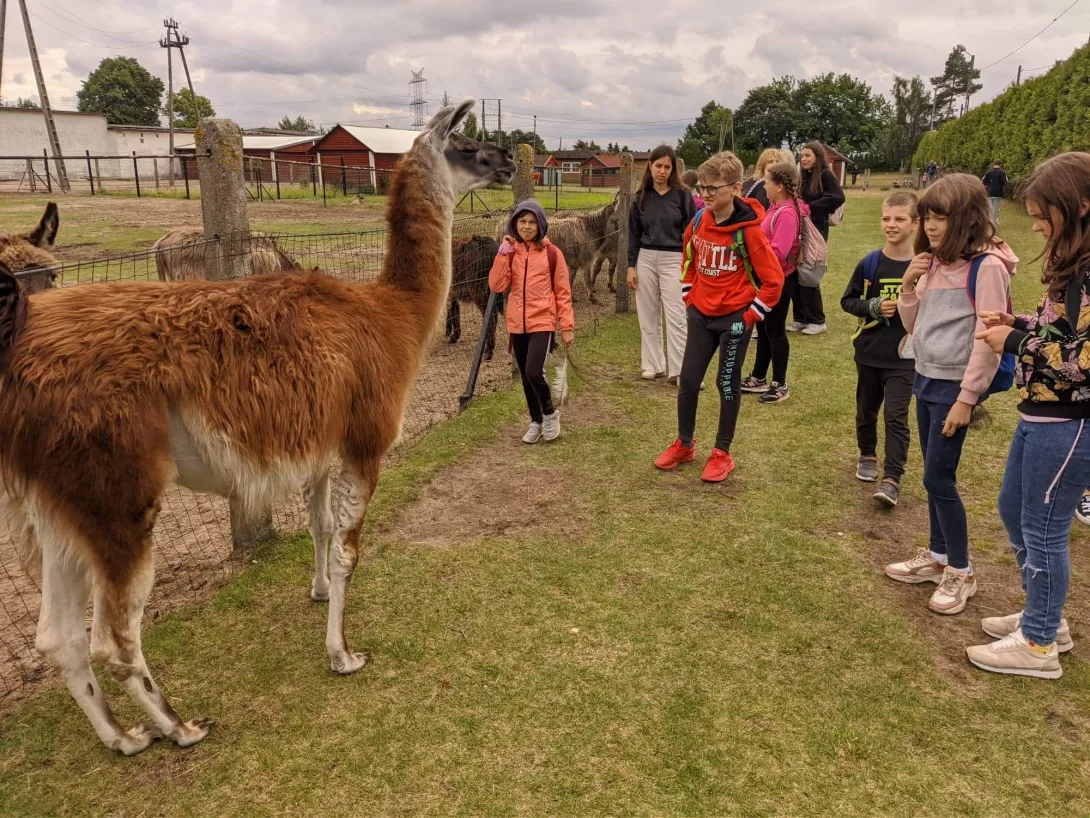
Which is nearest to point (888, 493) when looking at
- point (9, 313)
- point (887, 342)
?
point (887, 342)

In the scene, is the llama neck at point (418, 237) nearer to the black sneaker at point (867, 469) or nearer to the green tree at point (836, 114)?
the black sneaker at point (867, 469)

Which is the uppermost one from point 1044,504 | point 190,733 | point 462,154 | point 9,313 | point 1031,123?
point 1031,123

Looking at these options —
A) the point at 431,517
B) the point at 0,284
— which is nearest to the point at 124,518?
the point at 0,284

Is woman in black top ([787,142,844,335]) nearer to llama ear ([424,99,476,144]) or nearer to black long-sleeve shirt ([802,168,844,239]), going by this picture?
black long-sleeve shirt ([802,168,844,239])

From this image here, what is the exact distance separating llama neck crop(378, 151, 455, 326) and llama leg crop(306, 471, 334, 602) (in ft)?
3.29

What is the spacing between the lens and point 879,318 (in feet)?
14.1

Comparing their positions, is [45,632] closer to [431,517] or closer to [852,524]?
[431,517]

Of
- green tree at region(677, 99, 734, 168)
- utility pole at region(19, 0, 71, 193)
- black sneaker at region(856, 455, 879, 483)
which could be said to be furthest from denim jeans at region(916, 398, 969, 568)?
green tree at region(677, 99, 734, 168)

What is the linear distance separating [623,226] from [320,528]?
8.29m

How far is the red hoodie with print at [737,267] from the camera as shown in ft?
14.8

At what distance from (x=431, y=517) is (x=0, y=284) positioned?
270cm

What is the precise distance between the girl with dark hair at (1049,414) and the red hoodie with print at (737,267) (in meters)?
1.93

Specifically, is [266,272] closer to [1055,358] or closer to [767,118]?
[1055,358]

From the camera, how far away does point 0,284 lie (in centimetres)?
219
